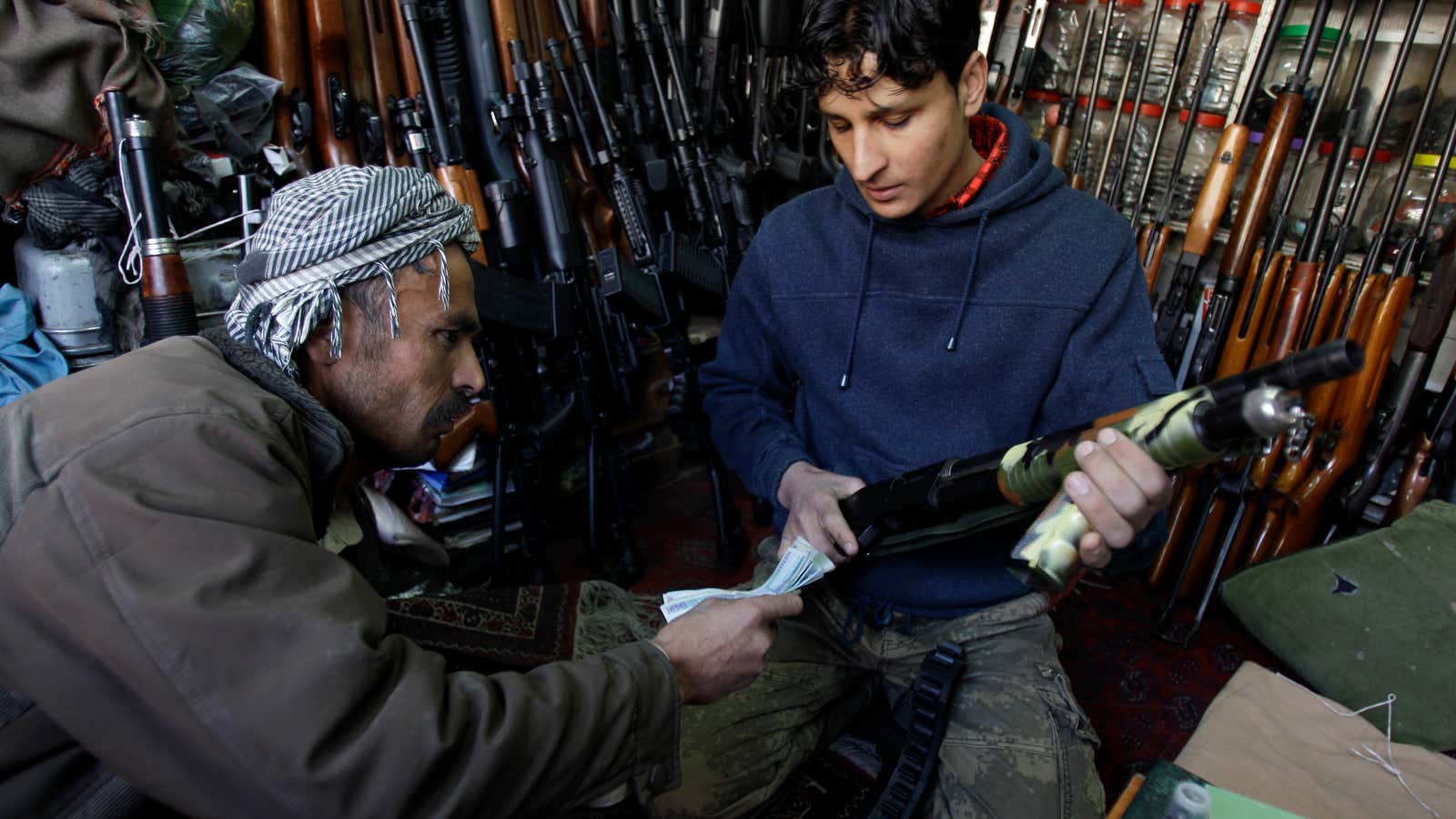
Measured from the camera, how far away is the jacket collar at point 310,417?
1104 millimetres

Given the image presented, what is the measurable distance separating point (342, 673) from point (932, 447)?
1198 millimetres

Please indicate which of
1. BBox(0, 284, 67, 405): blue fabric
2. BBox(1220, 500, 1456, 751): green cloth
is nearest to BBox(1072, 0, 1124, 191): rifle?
BBox(1220, 500, 1456, 751): green cloth

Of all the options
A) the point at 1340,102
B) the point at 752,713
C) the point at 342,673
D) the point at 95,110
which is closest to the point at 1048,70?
the point at 1340,102

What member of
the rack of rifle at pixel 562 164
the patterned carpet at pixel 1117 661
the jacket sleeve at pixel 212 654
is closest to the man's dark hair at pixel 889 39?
the jacket sleeve at pixel 212 654

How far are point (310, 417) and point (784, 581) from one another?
0.82 m

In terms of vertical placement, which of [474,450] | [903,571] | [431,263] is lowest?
[474,450]

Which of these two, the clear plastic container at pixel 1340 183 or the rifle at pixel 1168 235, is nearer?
the clear plastic container at pixel 1340 183

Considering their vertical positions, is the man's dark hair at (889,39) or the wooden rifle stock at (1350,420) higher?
the man's dark hair at (889,39)

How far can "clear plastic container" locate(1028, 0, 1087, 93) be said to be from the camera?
3.50 metres

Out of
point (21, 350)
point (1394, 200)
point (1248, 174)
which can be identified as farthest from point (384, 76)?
point (1394, 200)

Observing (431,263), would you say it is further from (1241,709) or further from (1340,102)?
(1340,102)

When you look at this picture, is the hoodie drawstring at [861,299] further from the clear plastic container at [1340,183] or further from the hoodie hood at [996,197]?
the clear plastic container at [1340,183]

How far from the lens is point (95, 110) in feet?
7.09

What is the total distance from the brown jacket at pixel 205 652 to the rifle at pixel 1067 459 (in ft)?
2.20
